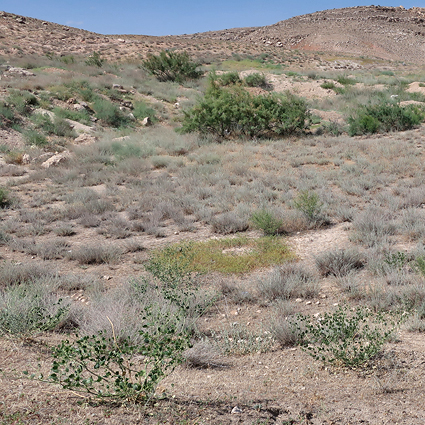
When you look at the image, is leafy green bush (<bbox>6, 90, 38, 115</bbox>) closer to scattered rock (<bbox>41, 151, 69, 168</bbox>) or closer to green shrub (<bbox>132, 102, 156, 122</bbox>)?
green shrub (<bbox>132, 102, 156, 122</bbox>)

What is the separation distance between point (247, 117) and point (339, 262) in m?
11.9

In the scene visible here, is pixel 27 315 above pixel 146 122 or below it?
below

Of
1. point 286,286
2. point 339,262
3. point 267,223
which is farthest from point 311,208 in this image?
point 286,286

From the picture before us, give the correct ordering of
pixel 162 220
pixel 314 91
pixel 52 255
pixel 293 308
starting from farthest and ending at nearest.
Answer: pixel 314 91
pixel 162 220
pixel 52 255
pixel 293 308

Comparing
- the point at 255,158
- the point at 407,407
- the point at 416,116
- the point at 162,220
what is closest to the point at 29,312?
the point at 407,407

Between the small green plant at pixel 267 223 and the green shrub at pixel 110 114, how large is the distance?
13872 mm

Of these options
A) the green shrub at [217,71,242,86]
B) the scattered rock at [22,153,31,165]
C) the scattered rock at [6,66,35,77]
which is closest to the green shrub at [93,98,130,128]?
the scattered rock at [6,66,35,77]

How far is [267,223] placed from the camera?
25.8 ft

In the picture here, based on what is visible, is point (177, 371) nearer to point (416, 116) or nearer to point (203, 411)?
point (203, 411)

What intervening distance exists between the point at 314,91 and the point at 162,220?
63.1ft

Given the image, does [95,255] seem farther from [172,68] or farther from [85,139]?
[172,68]

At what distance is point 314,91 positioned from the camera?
25.1 meters

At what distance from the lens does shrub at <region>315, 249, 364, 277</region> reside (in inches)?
237

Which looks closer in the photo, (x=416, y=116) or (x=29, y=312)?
(x=29, y=312)
